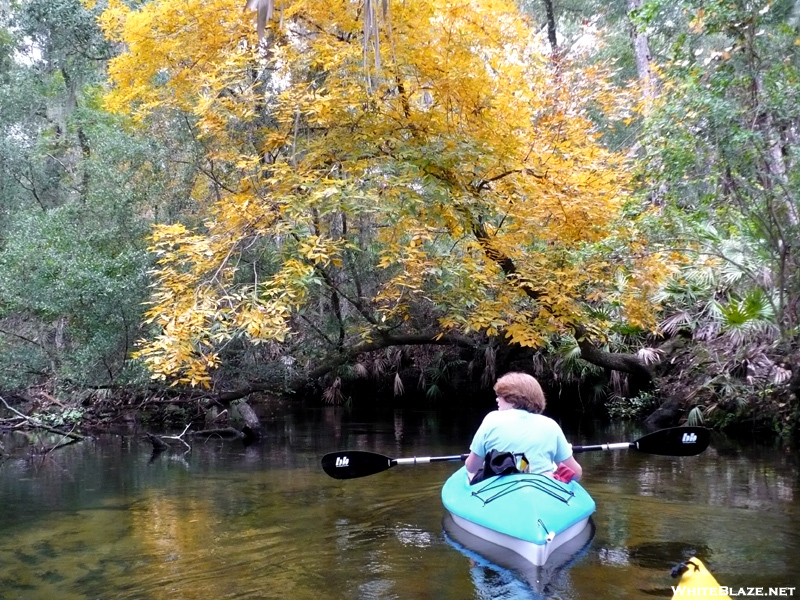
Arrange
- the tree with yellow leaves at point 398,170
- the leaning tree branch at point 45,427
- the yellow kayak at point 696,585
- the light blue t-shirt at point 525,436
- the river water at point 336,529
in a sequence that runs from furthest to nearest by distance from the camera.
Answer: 1. the leaning tree branch at point 45,427
2. the tree with yellow leaves at point 398,170
3. the light blue t-shirt at point 525,436
4. the river water at point 336,529
5. the yellow kayak at point 696,585

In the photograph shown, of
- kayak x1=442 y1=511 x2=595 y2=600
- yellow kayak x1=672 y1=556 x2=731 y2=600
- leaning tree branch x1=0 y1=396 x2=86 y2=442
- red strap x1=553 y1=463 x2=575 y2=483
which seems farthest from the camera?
leaning tree branch x1=0 y1=396 x2=86 y2=442

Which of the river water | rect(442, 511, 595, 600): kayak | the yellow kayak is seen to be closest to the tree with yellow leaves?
the river water

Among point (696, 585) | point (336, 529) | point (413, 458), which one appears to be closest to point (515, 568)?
Answer: point (696, 585)

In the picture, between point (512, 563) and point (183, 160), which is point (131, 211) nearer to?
point (183, 160)

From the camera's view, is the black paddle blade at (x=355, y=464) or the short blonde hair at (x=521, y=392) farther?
the black paddle blade at (x=355, y=464)

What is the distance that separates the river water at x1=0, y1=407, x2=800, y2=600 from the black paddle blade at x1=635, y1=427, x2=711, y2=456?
453mm

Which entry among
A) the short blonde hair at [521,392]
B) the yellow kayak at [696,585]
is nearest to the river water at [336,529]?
the short blonde hair at [521,392]

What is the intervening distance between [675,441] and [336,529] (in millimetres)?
3375

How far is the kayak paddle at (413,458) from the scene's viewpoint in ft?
24.4

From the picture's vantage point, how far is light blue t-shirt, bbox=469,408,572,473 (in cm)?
572

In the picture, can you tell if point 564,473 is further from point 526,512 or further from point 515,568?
point 515,568

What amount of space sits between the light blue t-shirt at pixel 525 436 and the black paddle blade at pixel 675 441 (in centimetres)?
208

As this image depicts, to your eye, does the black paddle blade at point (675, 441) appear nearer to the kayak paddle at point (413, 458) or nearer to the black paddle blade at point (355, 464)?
the kayak paddle at point (413, 458)

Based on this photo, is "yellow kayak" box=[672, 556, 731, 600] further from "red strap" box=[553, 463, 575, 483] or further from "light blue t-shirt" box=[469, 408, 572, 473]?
"red strap" box=[553, 463, 575, 483]
